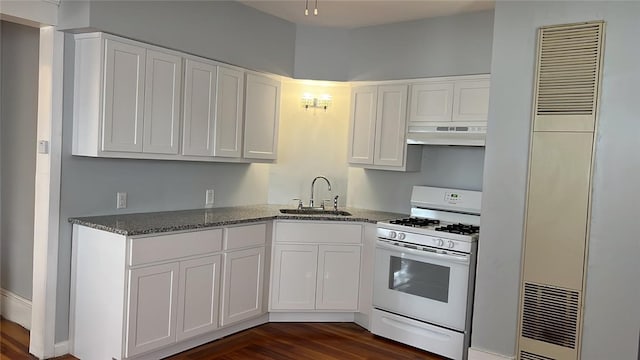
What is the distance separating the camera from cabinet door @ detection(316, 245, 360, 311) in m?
4.29

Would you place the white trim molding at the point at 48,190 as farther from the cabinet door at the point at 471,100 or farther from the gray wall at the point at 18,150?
the cabinet door at the point at 471,100

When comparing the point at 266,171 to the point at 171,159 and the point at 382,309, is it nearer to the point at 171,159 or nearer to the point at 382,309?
the point at 171,159

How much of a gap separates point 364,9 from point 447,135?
4.11 ft

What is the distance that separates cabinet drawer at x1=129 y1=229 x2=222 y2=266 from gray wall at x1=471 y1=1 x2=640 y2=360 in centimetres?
190

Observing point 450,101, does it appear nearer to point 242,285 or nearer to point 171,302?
point 242,285

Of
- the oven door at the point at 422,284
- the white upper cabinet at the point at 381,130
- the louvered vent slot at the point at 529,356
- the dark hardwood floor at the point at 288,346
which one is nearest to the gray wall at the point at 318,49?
the white upper cabinet at the point at 381,130

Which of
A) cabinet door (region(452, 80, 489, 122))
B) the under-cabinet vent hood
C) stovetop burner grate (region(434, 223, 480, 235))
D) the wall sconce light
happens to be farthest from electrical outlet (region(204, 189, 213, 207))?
cabinet door (region(452, 80, 489, 122))

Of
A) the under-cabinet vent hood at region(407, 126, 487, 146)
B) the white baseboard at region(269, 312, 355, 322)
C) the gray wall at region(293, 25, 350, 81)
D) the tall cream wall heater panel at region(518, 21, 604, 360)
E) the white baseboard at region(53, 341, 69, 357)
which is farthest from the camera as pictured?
the gray wall at region(293, 25, 350, 81)

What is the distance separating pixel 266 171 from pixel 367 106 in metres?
1.20

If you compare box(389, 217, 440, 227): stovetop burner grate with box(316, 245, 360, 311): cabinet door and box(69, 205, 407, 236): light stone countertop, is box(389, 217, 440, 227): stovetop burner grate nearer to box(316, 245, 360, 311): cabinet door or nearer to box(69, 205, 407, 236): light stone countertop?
box(69, 205, 407, 236): light stone countertop

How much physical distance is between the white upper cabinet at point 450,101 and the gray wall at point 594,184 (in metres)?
0.57

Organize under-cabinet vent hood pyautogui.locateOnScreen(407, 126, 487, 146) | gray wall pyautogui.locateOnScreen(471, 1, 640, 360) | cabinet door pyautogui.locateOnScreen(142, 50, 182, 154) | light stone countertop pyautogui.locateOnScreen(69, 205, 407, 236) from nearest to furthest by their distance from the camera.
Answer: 1. gray wall pyautogui.locateOnScreen(471, 1, 640, 360)
2. light stone countertop pyautogui.locateOnScreen(69, 205, 407, 236)
3. cabinet door pyautogui.locateOnScreen(142, 50, 182, 154)
4. under-cabinet vent hood pyautogui.locateOnScreen(407, 126, 487, 146)

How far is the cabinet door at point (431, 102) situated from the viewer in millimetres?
4180

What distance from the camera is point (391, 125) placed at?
4.49m
